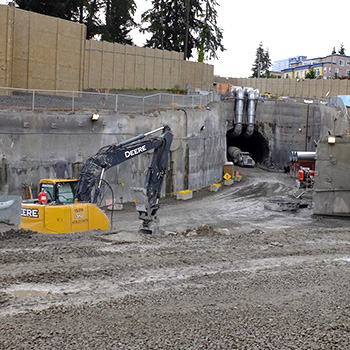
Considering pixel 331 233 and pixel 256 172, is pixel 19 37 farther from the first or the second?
pixel 256 172

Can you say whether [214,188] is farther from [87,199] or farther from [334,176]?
[87,199]

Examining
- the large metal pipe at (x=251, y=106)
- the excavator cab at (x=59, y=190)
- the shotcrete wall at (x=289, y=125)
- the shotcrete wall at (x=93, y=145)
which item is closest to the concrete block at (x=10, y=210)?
the excavator cab at (x=59, y=190)

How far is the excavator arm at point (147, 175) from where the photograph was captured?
1783cm

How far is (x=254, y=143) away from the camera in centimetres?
5722

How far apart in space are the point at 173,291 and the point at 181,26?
54.5 m

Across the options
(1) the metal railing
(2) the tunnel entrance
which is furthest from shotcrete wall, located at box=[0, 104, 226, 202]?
(2) the tunnel entrance

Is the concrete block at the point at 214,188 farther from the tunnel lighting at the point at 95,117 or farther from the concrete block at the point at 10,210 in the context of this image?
the concrete block at the point at 10,210

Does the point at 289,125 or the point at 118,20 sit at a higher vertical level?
the point at 118,20

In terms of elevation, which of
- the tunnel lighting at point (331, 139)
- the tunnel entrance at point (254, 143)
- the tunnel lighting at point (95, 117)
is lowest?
the tunnel entrance at point (254, 143)

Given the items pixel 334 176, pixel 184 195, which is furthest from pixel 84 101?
pixel 334 176

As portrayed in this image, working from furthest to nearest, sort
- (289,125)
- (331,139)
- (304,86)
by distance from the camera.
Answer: (304,86), (289,125), (331,139)

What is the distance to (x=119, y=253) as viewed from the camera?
12.3 meters

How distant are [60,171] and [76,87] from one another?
31.1ft

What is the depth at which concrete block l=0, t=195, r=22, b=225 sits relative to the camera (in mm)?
14464
